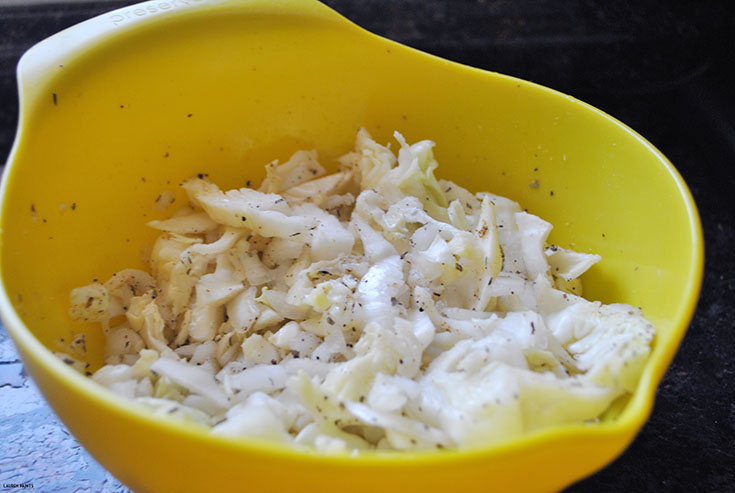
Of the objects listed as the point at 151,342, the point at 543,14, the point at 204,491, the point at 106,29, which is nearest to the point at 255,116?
the point at 106,29

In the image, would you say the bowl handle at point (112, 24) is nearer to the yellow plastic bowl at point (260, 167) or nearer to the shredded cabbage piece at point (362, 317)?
the yellow plastic bowl at point (260, 167)

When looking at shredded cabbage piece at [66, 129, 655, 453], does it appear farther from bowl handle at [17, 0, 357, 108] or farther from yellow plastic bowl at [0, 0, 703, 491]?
bowl handle at [17, 0, 357, 108]

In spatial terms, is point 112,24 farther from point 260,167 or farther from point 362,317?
point 362,317

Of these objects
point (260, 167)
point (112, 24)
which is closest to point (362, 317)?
point (260, 167)

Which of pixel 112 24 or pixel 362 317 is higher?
pixel 112 24

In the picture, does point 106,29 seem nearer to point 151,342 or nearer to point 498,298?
point 151,342

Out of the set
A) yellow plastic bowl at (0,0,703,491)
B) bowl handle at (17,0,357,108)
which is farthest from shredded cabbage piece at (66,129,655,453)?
bowl handle at (17,0,357,108)

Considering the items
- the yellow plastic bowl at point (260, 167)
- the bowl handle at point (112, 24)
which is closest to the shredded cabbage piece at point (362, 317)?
the yellow plastic bowl at point (260, 167)
